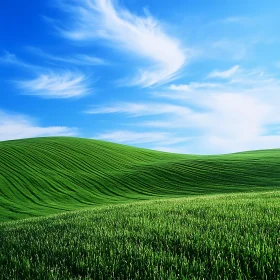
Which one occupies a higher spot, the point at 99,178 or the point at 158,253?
the point at 158,253

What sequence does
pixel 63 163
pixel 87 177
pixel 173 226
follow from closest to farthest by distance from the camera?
pixel 173 226 < pixel 87 177 < pixel 63 163

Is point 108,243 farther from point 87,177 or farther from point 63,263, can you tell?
point 87,177

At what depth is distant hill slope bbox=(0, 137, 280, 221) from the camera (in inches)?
1762

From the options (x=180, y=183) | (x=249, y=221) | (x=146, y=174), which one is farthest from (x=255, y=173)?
(x=249, y=221)

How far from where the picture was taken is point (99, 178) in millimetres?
57969

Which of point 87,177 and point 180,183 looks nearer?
point 180,183

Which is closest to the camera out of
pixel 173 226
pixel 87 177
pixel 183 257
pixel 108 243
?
pixel 183 257

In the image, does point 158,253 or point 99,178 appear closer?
point 158,253

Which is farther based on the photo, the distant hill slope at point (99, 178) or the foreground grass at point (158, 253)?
the distant hill slope at point (99, 178)

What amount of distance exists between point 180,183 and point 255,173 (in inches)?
494

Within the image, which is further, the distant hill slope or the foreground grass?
the distant hill slope

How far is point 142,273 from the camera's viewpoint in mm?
5707

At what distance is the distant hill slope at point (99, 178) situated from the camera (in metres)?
44.8

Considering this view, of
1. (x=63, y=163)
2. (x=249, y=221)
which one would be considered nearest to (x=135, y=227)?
(x=249, y=221)
